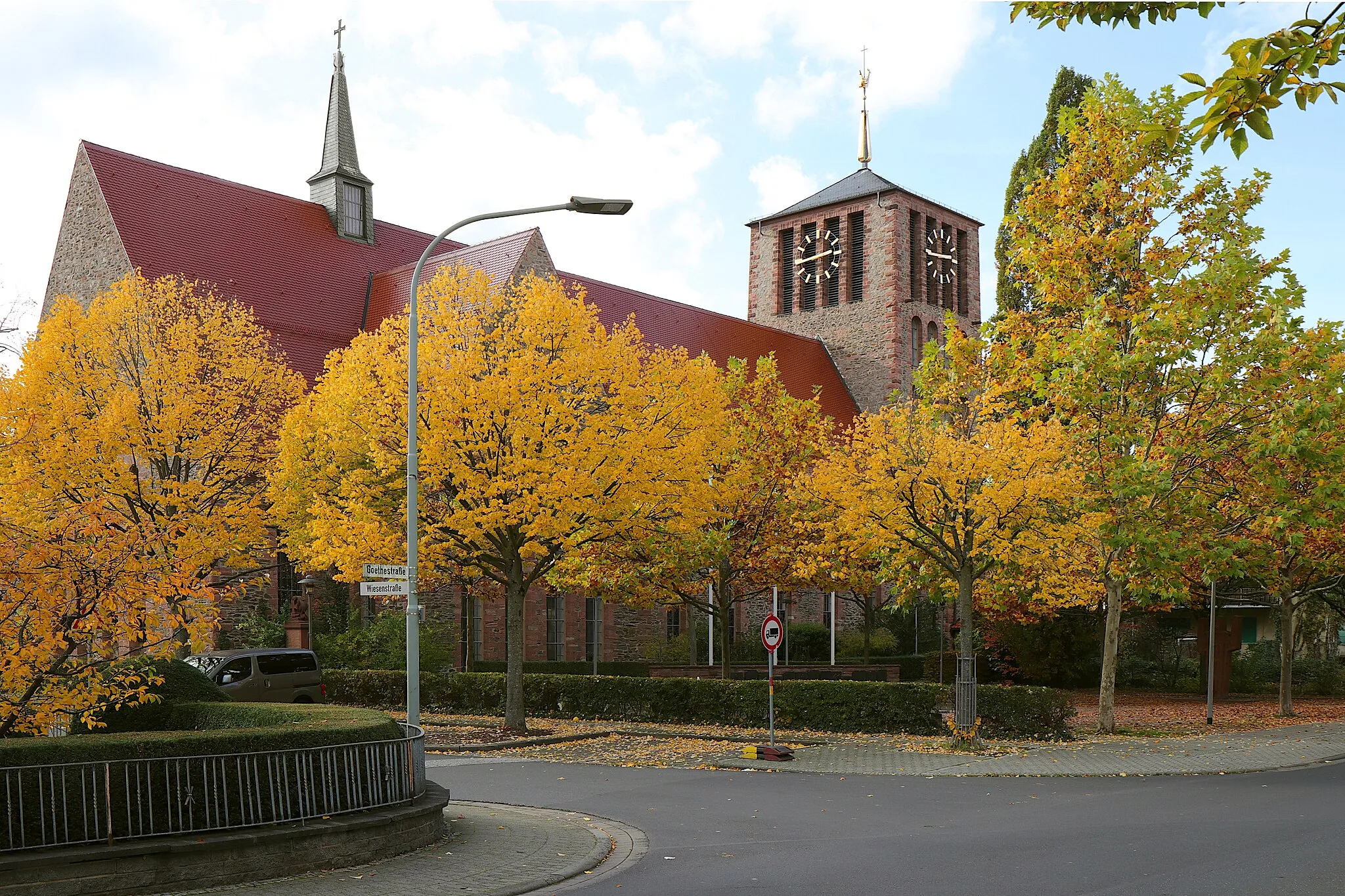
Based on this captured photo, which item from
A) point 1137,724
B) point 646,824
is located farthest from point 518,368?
point 1137,724

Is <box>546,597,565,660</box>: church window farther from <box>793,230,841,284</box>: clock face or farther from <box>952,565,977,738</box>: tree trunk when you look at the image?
<box>793,230,841,284</box>: clock face

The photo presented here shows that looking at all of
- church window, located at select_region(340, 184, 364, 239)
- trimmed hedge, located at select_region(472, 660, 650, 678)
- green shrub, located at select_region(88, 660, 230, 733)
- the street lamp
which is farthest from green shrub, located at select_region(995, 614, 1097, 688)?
church window, located at select_region(340, 184, 364, 239)

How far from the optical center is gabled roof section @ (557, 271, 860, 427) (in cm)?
4341

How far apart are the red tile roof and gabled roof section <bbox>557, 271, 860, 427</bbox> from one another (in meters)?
0.14

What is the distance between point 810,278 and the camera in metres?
54.1

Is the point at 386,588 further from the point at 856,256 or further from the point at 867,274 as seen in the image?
the point at 856,256

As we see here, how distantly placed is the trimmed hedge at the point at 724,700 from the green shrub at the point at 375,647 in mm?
1885

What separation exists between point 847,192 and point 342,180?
2208 centimetres

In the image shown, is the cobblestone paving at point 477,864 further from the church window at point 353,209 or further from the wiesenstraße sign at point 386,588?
the church window at point 353,209

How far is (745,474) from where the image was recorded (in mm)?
23891

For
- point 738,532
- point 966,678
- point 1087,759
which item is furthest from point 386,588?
point 738,532

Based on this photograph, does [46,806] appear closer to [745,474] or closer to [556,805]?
[556,805]

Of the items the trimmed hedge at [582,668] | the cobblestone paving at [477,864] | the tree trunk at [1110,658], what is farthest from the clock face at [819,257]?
the cobblestone paving at [477,864]

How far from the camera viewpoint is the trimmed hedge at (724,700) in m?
20.3
